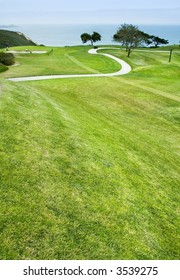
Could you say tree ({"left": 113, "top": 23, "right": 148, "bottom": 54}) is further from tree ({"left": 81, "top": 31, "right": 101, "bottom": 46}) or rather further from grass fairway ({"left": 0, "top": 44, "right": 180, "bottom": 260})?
grass fairway ({"left": 0, "top": 44, "right": 180, "bottom": 260})

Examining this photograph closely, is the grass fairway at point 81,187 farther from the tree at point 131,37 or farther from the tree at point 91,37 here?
the tree at point 91,37

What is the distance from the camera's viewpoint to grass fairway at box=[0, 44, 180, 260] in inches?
323

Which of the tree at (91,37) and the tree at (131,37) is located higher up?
the tree at (91,37)

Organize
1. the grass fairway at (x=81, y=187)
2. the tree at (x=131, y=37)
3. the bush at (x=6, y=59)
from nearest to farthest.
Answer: the grass fairway at (x=81, y=187) → the bush at (x=6, y=59) → the tree at (x=131, y=37)

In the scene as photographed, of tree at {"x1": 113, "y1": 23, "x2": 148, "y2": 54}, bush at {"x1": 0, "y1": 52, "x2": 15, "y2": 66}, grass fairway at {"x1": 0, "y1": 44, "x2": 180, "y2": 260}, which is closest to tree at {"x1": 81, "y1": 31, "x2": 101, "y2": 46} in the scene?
tree at {"x1": 113, "y1": 23, "x2": 148, "y2": 54}

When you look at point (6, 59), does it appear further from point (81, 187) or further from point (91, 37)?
point (91, 37)

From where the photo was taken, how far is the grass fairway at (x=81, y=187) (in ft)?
26.9

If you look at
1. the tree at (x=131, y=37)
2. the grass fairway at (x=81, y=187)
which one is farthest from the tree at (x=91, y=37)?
the grass fairway at (x=81, y=187)

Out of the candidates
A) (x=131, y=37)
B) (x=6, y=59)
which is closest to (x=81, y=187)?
(x=6, y=59)
